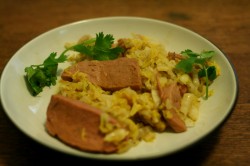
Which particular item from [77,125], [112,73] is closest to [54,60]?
[112,73]

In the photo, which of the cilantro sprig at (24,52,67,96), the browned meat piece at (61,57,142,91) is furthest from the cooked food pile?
the cilantro sprig at (24,52,67,96)

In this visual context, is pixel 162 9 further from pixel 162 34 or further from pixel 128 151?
pixel 128 151

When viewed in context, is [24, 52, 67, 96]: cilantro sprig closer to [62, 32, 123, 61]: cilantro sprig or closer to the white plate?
the white plate

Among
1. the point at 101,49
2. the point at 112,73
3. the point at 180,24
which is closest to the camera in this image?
the point at 112,73

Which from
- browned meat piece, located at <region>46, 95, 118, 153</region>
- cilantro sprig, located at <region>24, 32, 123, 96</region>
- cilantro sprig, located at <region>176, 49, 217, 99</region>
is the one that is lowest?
browned meat piece, located at <region>46, 95, 118, 153</region>

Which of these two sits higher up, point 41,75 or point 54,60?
point 54,60

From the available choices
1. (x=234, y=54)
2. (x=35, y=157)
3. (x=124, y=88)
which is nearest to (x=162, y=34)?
(x=234, y=54)

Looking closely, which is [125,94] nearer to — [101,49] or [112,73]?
[112,73]
